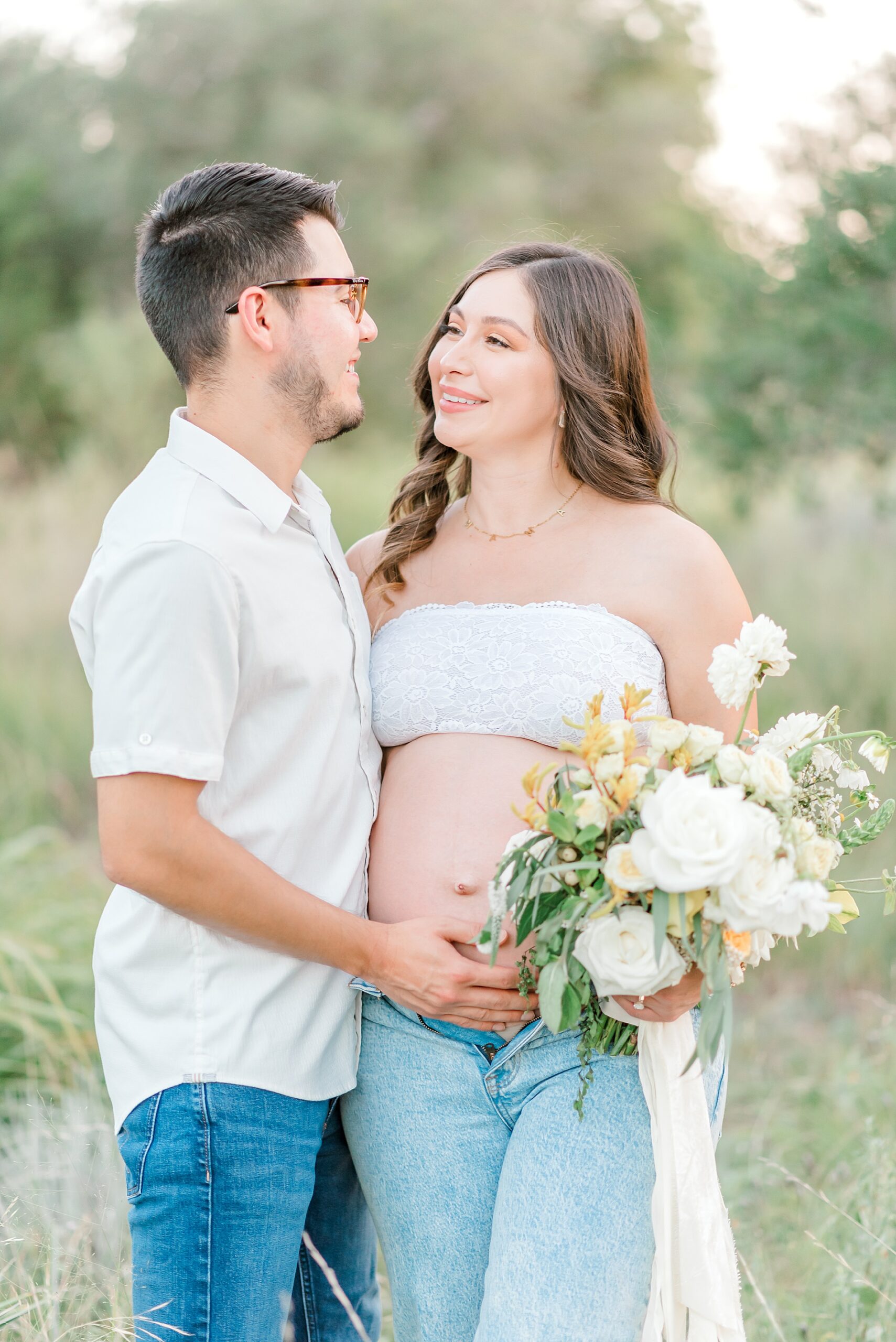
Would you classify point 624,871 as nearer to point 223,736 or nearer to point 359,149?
point 223,736

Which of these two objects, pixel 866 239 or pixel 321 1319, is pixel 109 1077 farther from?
pixel 866 239

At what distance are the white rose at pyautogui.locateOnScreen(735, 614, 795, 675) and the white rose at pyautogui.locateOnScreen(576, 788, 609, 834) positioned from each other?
0.46 metres

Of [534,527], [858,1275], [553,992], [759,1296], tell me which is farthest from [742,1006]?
[553,992]

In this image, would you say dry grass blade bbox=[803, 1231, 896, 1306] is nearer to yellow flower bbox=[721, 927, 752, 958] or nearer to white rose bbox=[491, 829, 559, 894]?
yellow flower bbox=[721, 927, 752, 958]

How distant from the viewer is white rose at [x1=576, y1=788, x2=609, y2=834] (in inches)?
76.1

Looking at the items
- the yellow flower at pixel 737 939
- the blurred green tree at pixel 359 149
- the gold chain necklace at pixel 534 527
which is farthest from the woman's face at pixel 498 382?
the blurred green tree at pixel 359 149

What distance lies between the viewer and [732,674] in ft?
7.22

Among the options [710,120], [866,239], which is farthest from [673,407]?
[710,120]

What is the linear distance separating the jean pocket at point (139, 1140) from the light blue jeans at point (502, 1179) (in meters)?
0.47

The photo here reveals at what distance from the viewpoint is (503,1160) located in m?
2.35

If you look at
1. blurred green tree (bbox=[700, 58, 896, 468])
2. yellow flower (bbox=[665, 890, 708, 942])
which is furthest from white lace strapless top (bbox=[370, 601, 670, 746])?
blurred green tree (bbox=[700, 58, 896, 468])

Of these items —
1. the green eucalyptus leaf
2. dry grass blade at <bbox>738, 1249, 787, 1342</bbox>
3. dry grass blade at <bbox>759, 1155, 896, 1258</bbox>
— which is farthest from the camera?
dry grass blade at <bbox>759, 1155, 896, 1258</bbox>

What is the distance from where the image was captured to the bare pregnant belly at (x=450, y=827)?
250 cm

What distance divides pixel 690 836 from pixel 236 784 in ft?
2.84
